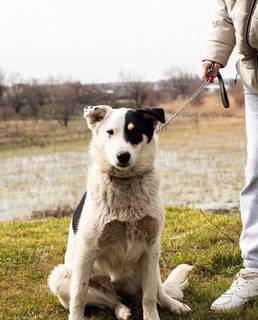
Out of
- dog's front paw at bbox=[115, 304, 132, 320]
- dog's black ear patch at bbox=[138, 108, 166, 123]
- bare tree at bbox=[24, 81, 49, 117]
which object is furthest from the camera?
bare tree at bbox=[24, 81, 49, 117]

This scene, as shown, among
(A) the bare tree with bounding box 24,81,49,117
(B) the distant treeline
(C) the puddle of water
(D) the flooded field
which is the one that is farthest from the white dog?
(A) the bare tree with bounding box 24,81,49,117

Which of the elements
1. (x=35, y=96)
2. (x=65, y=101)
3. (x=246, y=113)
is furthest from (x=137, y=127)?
(x=35, y=96)

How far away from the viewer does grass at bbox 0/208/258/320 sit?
4051 millimetres

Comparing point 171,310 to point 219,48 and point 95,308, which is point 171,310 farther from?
point 219,48

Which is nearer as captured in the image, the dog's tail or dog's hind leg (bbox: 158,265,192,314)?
dog's hind leg (bbox: 158,265,192,314)

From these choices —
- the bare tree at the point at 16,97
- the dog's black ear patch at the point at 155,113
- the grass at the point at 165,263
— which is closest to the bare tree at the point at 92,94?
the bare tree at the point at 16,97

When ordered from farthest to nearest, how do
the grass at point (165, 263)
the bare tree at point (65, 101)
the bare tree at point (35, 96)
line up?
the bare tree at point (35, 96) < the bare tree at point (65, 101) < the grass at point (165, 263)

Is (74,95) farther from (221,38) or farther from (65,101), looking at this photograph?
(221,38)

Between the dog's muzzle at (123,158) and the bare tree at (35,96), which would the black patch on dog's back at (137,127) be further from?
the bare tree at (35,96)

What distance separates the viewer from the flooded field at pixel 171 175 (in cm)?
1200

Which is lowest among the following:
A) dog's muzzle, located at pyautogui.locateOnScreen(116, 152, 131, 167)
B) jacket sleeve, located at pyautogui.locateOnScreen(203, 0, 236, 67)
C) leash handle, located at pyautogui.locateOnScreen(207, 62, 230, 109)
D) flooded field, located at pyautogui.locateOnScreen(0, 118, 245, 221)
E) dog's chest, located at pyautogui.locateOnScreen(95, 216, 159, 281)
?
flooded field, located at pyautogui.locateOnScreen(0, 118, 245, 221)

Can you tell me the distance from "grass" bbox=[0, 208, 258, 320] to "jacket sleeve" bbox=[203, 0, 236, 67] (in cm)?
184

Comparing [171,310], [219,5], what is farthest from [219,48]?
[171,310]

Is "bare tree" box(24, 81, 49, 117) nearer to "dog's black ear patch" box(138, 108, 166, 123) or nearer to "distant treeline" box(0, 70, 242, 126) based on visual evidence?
"distant treeline" box(0, 70, 242, 126)
